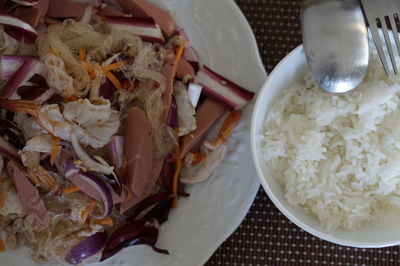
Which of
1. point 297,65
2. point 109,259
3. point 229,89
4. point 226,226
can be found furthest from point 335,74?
point 109,259

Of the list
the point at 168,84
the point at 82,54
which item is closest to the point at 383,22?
the point at 168,84

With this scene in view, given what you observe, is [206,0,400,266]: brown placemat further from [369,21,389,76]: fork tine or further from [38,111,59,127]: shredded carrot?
[38,111,59,127]: shredded carrot

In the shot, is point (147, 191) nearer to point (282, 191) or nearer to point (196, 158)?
point (196, 158)

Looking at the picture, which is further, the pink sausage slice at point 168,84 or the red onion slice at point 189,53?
the red onion slice at point 189,53

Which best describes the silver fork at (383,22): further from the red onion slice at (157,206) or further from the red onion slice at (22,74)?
the red onion slice at (22,74)

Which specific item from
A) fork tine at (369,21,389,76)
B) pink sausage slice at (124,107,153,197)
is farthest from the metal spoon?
pink sausage slice at (124,107,153,197)

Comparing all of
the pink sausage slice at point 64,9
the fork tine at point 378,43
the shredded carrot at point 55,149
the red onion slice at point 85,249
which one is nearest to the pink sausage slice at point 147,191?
the red onion slice at point 85,249

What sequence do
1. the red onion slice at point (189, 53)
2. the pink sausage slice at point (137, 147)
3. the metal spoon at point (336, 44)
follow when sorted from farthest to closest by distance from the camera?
the red onion slice at point (189, 53)
the pink sausage slice at point (137, 147)
the metal spoon at point (336, 44)
